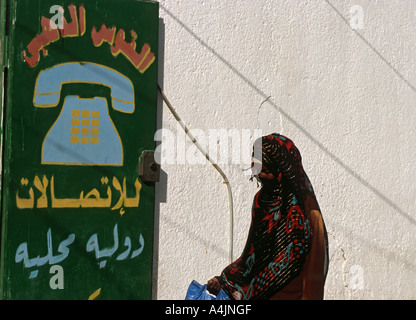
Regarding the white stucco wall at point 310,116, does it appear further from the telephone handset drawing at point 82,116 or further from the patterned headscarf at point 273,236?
the telephone handset drawing at point 82,116

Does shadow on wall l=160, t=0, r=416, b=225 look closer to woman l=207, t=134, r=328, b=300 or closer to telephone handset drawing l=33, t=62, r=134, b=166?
woman l=207, t=134, r=328, b=300

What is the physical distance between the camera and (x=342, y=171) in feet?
17.2

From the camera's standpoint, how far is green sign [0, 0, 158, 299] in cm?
396

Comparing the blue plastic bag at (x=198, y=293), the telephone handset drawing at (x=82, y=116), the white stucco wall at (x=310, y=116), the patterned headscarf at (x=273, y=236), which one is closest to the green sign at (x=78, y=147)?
the telephone handset drawing at (x=82, y=116)

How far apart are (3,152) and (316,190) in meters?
2.46

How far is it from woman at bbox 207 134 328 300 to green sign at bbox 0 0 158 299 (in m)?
0.79

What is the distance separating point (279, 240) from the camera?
4.78 metres

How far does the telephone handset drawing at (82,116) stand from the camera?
405 centimetres

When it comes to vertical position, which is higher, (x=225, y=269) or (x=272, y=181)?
(x=272, y=181)

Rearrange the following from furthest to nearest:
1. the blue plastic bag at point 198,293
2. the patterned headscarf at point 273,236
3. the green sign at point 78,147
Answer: the patterned headscarf at point 273,236
the blue plastic bag at point 198,293
the green sign at point 78,147

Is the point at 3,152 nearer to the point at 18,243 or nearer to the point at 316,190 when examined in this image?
the point at 18,243

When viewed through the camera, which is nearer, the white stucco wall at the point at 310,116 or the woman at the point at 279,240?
the white stucco wall at the point at 310,116

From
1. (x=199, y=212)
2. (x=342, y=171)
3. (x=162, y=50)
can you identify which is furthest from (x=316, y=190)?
(x=162, y=50)

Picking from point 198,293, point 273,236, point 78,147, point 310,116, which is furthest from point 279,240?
point 78,147
